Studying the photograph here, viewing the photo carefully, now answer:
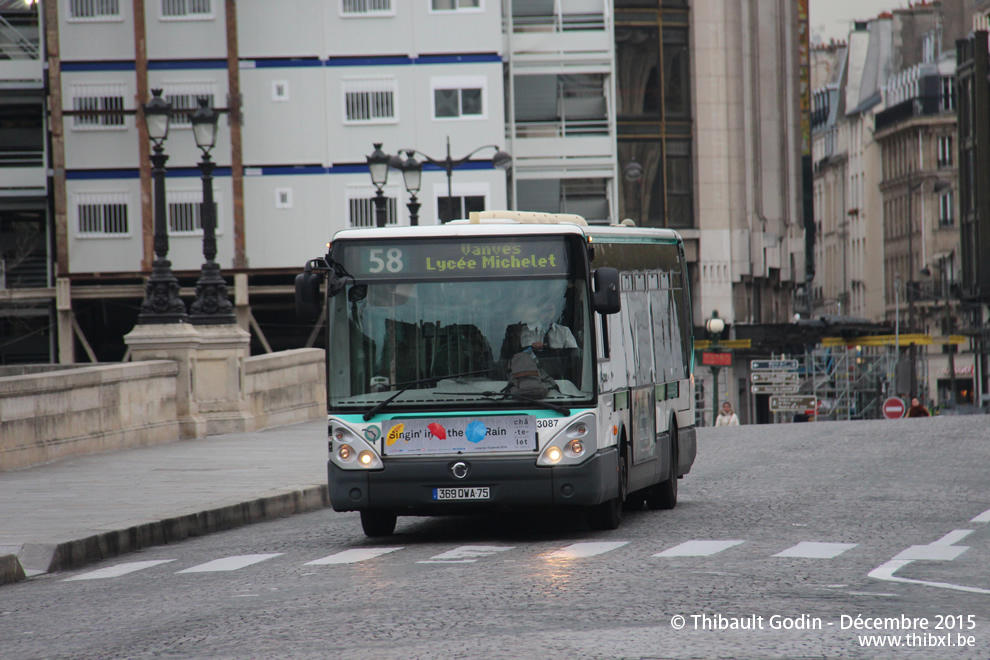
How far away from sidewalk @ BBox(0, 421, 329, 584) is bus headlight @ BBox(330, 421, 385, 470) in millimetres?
2052

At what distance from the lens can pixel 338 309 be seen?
13.9 m

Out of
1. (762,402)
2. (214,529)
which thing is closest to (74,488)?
(214,529)

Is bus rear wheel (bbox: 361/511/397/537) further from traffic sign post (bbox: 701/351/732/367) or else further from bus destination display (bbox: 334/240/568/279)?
traffic sign post (bbox: 701/351/732/367)

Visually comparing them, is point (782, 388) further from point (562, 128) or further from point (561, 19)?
point (561, 19)

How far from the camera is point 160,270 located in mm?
26078

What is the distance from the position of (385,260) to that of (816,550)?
4.05 m

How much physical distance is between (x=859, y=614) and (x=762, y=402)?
59.4 metres

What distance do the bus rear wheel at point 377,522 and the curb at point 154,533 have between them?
1.90 meters

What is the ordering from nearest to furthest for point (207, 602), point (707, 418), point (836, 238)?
1. point (207, 602)
2. point (707, 418)
3. point (836, 238)

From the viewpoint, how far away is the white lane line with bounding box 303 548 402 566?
1251cm

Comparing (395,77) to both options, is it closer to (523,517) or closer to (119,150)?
(119,150)

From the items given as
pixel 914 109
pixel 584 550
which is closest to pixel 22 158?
pixel 584 550

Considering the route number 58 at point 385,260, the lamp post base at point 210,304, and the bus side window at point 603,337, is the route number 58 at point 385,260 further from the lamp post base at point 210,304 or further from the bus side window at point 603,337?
the lamp post base at point 210,304

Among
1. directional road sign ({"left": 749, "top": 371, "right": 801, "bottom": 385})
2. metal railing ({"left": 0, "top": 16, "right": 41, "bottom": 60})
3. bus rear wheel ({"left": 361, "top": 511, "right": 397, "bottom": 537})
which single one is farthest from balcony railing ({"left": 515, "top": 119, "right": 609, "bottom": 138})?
bus rear wheel ({"left": 361, "top": 511, "right": 397, "bottom": 537})
